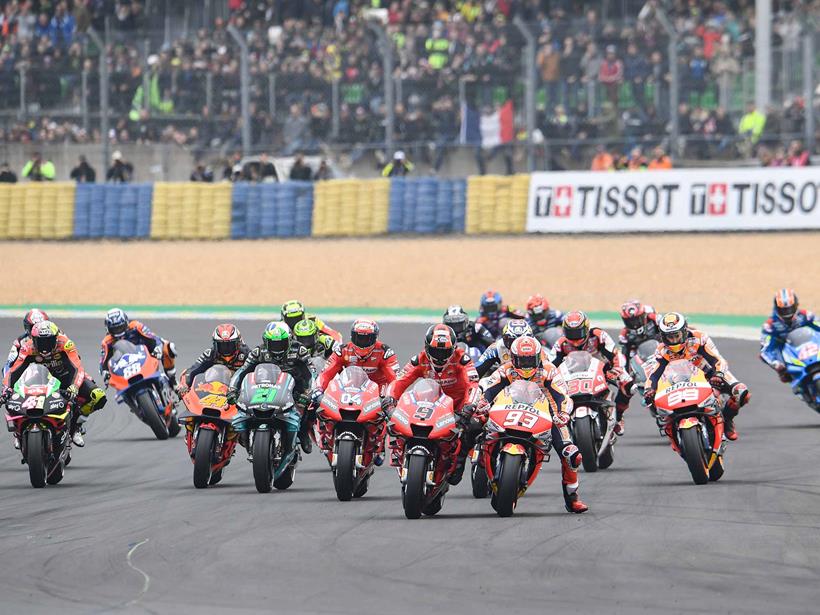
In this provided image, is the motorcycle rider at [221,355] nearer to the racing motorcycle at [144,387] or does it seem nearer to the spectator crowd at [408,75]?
the racing motorcycle at [144,387]

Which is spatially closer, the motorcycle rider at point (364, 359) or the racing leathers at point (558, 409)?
the racing leathers at point (558, 409)

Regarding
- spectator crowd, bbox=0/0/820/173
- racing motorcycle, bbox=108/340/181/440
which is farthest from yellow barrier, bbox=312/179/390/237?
racing motorcycle, bbox=108/340/181/440

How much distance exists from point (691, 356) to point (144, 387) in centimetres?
518

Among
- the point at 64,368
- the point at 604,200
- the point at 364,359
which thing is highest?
the point at 604,200

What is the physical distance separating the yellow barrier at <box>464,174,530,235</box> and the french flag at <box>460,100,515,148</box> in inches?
41.4

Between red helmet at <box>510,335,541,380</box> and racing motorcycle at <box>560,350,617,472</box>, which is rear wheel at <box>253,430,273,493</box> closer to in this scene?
red helmet at <box>510,335,541,380</box>

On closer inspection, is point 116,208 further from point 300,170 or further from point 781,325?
point 781,325

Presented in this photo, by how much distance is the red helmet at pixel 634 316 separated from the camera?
49.5ft

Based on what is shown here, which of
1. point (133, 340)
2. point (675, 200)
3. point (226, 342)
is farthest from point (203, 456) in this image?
point (675, 200)

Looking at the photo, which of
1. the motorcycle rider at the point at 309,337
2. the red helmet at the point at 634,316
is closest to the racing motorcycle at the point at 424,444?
the motorcycle rider at the point at 309,337

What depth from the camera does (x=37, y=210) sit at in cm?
3297

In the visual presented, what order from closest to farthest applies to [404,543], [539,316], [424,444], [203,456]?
[404,543]
[424,444]
[203,456]
[539,316]

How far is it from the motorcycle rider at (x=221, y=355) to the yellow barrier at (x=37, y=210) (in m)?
20.7

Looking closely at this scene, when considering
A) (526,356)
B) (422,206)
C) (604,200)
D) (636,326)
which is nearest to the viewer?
(526,356)
